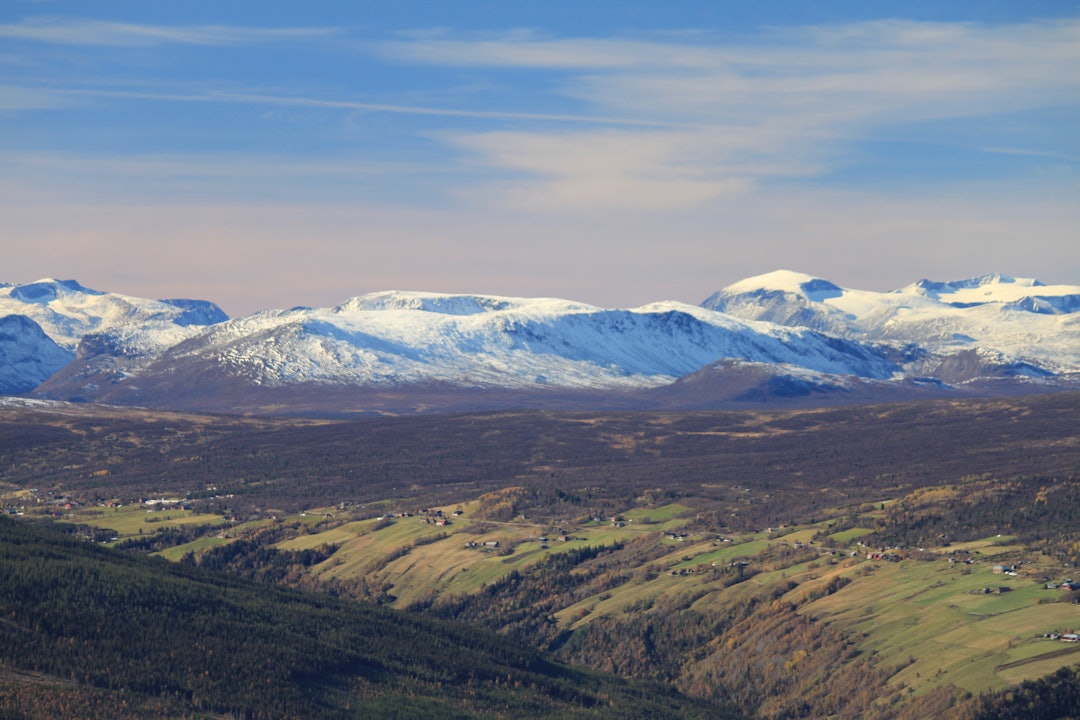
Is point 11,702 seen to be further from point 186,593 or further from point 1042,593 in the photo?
point 1042,593

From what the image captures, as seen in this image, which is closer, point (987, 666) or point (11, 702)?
point (11, 702)

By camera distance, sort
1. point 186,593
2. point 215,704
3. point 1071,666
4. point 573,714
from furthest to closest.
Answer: point 186,593 < point 573,714 < point 1071,666 < point 215,704

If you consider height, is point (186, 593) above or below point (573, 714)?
above

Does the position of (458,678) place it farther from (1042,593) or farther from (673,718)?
(1042,593)

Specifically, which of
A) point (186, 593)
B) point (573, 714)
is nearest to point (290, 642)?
point (186, 593)

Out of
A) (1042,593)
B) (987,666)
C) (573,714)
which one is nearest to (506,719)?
Result: (573,714)

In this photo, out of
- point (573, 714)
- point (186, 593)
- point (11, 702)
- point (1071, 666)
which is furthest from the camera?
point (186, 593)
